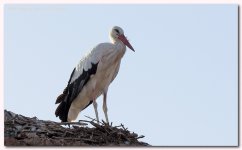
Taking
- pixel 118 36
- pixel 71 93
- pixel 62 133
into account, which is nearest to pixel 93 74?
pixel 71 93

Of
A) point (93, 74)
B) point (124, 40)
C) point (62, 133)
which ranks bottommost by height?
point (62, 133)

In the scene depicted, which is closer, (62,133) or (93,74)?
(62,133)

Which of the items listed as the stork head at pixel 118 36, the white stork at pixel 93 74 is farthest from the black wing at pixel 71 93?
the stork head at pixel 118 36

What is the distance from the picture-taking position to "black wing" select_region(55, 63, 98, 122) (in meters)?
10.4

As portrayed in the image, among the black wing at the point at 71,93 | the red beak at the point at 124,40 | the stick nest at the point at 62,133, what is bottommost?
the stick nest at the point at 62,133

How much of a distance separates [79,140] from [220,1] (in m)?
1.87

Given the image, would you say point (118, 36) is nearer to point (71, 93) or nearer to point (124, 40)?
point (124, 40)

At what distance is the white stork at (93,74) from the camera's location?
34.3 ft

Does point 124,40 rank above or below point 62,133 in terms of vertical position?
above

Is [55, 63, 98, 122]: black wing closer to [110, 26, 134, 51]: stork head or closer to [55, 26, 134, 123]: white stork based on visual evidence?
[55, 26, 134, 123]: white stork

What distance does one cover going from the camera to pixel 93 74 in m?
10.5

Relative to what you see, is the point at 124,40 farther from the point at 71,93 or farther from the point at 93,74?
the point at 71,93

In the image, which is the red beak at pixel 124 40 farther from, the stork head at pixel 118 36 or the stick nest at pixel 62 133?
the stick nest at pixel 62 133

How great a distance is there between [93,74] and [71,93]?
31 cm
